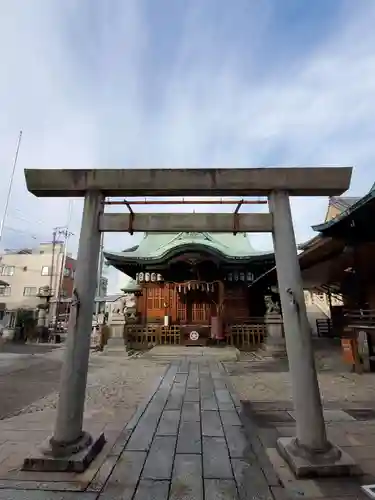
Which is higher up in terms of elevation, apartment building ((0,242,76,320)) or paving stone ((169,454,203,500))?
apartment building ((0,242,76,320))

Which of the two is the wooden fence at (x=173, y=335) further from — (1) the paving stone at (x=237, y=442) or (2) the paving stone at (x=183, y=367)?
(1) the paving stone at (x=237, y=442)

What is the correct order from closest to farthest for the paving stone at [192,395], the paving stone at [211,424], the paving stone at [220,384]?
the paving stone at [211,424] < the paving stone at [192,395] < the paving stone at [220,384]

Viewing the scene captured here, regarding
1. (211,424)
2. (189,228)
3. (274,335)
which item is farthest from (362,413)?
(274,335)

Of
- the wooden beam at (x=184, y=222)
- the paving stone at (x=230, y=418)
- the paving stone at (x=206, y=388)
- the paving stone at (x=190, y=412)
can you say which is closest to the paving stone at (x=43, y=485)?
the paving stone at (x=190, y=412)

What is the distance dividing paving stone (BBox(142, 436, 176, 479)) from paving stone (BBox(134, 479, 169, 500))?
118 mm

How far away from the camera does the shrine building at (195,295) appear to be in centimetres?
1828

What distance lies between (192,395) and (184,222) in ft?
14.6

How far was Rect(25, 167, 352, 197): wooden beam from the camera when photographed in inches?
168

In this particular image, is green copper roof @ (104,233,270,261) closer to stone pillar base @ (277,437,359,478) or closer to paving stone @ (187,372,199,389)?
paving stone @ (187,372,199,389)

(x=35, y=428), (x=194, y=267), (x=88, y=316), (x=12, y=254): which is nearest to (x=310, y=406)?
(x=88, y=316)

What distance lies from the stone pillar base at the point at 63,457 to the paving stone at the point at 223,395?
132 inches

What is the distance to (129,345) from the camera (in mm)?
17688

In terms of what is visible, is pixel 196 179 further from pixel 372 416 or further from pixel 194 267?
pixel 194 267

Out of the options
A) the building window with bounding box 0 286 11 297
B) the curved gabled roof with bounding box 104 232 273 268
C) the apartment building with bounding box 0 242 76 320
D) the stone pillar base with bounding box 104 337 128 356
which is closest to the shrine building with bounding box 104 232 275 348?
the curved gabled roof with bounding box 104 232 273 268
